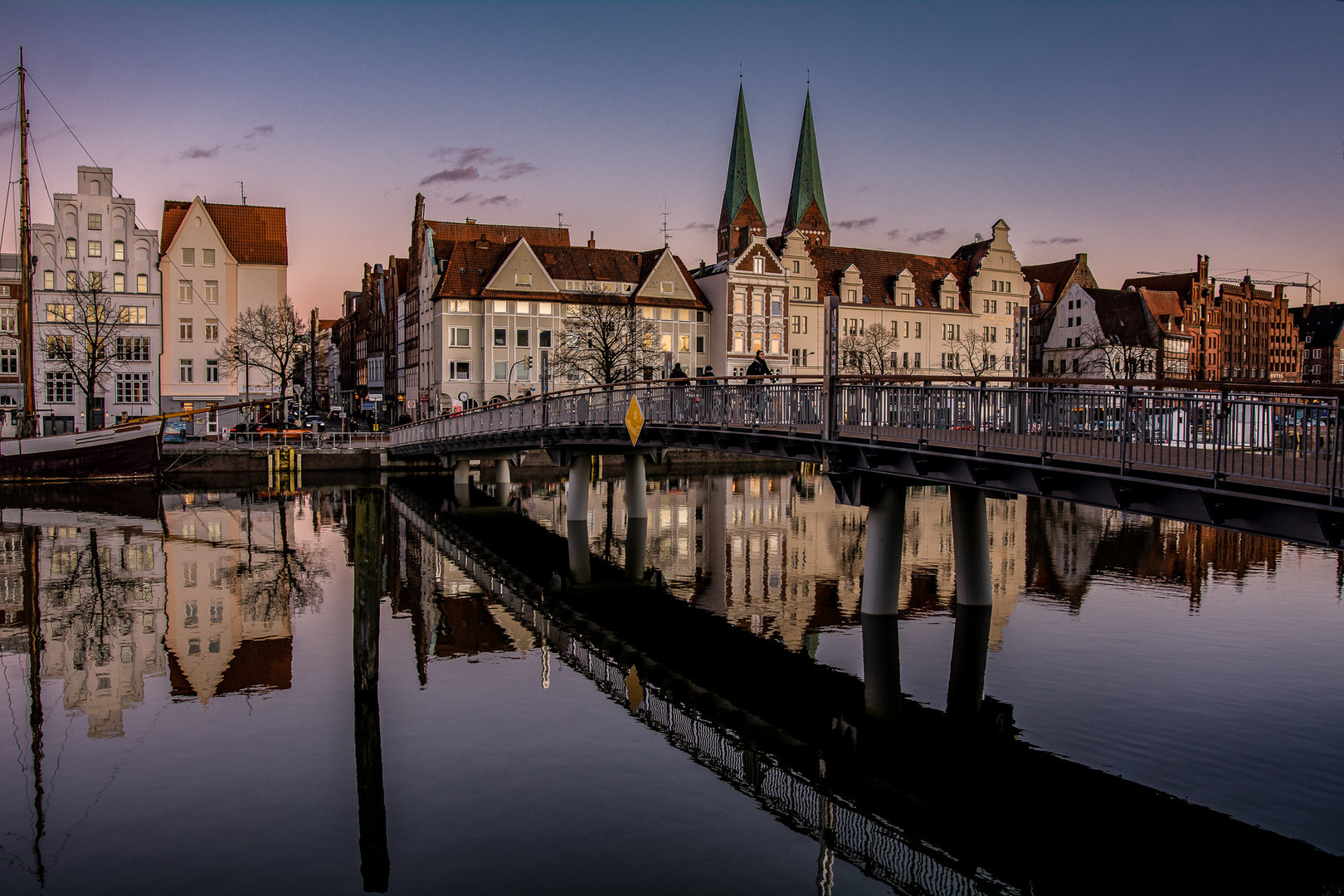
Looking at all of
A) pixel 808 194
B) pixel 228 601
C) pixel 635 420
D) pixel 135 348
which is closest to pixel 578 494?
pixel 635 420

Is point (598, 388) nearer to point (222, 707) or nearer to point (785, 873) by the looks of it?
point (222, 707)

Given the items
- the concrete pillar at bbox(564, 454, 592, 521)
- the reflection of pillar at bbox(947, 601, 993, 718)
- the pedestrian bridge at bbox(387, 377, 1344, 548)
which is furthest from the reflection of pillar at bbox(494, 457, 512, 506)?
the reflection of pillar at bbox(947, 601, 993, 718)

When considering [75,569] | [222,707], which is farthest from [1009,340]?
[222,707]

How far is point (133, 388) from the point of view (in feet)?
227

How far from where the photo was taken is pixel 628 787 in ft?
41.4

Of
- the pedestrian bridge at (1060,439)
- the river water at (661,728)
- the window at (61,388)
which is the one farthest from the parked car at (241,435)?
the pedestrian bridge at (1060,439)

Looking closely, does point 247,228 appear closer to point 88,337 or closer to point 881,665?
point 88,337

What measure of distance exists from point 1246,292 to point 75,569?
12261 cm

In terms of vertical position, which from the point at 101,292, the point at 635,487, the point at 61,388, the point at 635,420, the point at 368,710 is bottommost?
the point at 368,710

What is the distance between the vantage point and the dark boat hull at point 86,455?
5053 centimetres

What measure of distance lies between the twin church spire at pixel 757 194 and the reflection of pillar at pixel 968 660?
2800 inches

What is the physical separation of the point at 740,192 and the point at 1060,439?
85588mm

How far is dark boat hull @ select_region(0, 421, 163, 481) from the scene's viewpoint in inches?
1989

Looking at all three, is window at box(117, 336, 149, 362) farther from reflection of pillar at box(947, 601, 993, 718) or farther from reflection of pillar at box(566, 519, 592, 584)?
reflection of pillar at box(947, 601, 993, 718)
